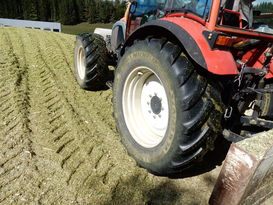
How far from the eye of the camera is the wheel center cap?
2.20 metres

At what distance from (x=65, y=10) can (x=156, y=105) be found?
1613 inches

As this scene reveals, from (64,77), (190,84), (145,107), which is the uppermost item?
(190,84)

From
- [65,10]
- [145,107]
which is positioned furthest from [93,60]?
[65,10]

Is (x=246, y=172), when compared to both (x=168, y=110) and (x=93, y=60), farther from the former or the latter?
(x=93, y=60)

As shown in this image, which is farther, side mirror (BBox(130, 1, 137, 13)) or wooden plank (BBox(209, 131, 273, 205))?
side mirror (BBox(130, 1, 137, 13))

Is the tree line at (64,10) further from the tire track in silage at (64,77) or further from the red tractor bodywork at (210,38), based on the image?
the red tractor bodywork at (210,38)

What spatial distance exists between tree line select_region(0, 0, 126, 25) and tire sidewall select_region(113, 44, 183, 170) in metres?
35.8

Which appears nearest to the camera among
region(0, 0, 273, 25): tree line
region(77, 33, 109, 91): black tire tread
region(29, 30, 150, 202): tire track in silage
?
region(29, 30, 150, 202): tire track in silage

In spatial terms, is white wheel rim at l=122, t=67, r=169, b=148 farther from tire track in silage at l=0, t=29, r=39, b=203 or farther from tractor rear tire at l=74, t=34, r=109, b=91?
tractor rear tire at l=74, t=34, r=109, b=91

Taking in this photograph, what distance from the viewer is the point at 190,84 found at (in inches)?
63.4

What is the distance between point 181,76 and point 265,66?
817 millimetres

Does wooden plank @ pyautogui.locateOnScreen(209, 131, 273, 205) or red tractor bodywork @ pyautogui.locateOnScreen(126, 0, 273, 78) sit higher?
red tractor bodywork @ pyautogui.locateOnScreen(126, 0, 273, 78)

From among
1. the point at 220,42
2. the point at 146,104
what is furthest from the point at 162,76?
the point at 146,104

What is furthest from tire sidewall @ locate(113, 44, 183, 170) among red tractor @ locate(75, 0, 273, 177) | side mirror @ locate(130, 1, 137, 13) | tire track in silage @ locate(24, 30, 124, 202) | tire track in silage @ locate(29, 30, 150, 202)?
side mirror @ locate(130, 1, 137, 13)
